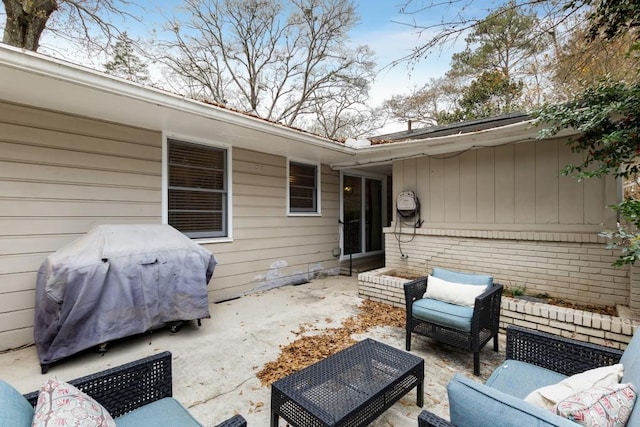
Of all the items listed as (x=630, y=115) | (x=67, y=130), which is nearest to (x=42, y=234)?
(x=67, y=130)

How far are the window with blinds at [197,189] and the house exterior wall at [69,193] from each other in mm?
203

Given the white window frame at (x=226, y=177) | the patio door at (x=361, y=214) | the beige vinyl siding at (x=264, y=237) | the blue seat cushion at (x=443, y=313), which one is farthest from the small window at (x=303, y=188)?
the blue seat cushion at (x=443, y=313)

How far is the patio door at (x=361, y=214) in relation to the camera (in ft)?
24.3

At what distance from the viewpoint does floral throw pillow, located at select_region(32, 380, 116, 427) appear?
41.0 inches

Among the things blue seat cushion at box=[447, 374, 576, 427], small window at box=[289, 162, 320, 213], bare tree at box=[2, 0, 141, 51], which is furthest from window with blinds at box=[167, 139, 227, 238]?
blue seat cushion at box=[447, 374, 576, 427]

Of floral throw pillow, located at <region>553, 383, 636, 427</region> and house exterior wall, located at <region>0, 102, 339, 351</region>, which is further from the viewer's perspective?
house exterior wall, located at <region>0, 102, 339, 351</region>

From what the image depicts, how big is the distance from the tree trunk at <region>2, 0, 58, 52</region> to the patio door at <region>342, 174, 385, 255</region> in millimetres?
6701

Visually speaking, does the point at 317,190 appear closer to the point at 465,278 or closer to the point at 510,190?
the point at 510,190

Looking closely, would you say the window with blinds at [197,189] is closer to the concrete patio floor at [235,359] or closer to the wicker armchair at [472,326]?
the concrete patio floor at [235,359]

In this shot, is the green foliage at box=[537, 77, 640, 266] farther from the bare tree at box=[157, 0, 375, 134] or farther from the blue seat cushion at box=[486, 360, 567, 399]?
the bare tree at box=[157, 0, 375, 134]

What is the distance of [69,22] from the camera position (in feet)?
20.3

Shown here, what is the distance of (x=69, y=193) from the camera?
3570 mm

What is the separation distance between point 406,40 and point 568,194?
9.80 feet

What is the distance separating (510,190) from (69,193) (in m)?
5.88
